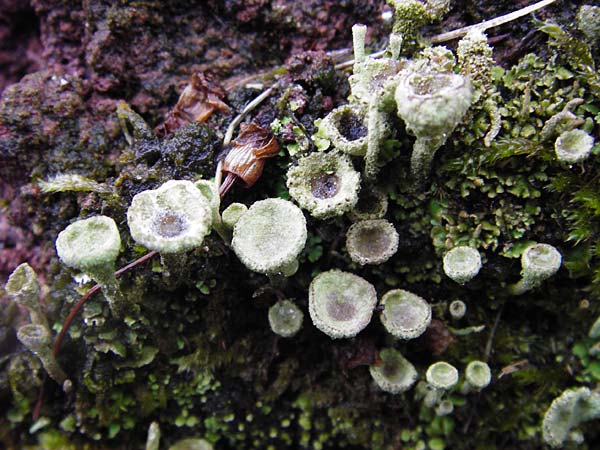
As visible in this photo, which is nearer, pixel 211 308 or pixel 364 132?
pixel 364 132

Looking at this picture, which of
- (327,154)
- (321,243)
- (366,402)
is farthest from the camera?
(366,402)

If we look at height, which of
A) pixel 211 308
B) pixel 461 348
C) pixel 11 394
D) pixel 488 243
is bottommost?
pixel 461 348

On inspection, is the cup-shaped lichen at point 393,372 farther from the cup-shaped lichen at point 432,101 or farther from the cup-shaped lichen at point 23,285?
the cup-shaped lichen at point 23,285

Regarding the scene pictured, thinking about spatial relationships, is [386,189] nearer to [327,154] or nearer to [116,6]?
[327,154]

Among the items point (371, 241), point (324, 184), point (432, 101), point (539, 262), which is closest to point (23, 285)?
point (324, 184)

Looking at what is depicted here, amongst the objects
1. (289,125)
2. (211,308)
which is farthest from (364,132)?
(211,308)

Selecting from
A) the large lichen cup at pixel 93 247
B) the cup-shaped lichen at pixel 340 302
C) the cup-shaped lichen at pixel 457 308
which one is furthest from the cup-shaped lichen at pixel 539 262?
the large lichen cup at pixel 93 247

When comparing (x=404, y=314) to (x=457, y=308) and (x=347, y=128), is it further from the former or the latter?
(x=347, y=128)
